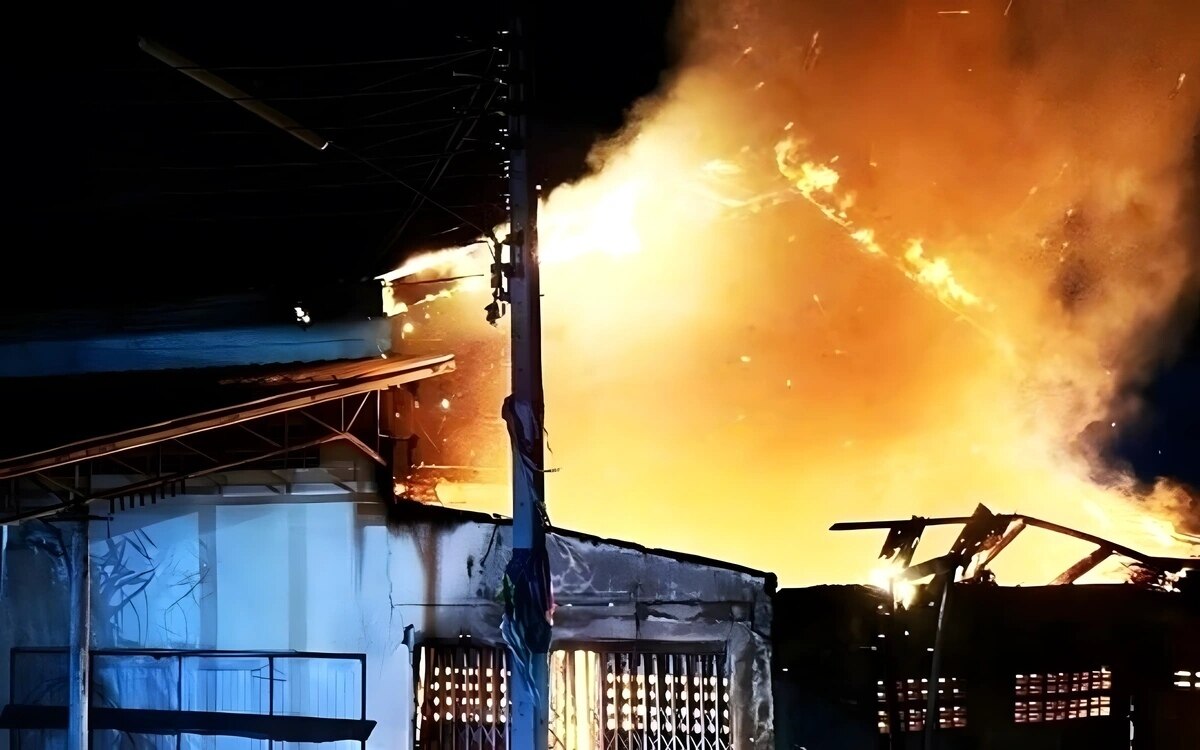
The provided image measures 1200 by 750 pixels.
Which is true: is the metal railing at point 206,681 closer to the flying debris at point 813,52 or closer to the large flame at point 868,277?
the large flame at point 868,277

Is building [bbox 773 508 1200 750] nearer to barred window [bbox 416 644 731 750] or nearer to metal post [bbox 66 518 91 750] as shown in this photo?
barred window [bbox 416 644 731 750]

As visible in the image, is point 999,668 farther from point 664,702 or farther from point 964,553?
point 664,702

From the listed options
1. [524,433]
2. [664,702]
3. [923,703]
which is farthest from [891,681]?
[524,433]

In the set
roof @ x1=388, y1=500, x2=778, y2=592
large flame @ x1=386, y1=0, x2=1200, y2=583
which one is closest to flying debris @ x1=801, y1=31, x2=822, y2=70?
large flame @ x1=386, y1=0, x2=1200, y2=583

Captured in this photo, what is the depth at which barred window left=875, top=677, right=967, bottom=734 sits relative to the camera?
10.1 meters

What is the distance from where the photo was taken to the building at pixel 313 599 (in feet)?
33.4

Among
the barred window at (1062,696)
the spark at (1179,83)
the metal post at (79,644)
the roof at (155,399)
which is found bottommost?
the barred window at (1062,696)

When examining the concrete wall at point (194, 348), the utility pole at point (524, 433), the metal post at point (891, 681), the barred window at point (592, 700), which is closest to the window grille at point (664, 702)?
the barred window at point (592, 700)

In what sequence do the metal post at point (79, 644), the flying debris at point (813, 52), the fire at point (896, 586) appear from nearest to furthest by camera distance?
the fire at point (896, 586), the metal post at point (79, 644), the flying debris at point (813, 52)

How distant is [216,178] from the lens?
13656 millimetres

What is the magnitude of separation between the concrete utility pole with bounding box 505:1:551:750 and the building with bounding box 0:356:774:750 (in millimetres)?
2673

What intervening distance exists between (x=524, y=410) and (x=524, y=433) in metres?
0.21

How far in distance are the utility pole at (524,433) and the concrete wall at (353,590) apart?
2667mm

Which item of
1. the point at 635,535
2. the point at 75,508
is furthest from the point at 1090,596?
the point at 75,508
